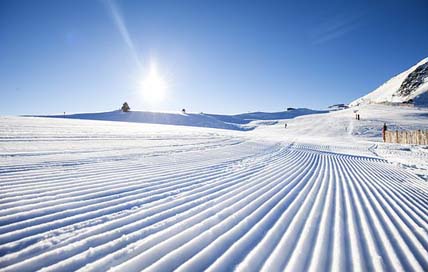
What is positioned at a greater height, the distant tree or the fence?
the distant tree

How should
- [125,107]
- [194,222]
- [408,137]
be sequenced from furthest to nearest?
1. [125,107]
2. [408,137]
3. [194,222]

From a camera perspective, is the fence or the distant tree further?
the distant tree

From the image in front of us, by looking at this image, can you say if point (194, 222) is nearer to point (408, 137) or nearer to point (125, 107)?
point (408, 137)

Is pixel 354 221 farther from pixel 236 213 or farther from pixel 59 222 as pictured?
pixel 59 222

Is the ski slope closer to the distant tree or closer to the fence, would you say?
the fence

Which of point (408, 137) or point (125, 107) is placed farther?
point (125, 107)

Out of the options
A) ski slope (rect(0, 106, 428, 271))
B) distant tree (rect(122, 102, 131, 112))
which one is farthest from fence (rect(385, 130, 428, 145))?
distant tree (rect(122, 102, 131, 112))

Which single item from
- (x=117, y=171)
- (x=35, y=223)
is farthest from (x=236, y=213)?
(x=117, y=171)

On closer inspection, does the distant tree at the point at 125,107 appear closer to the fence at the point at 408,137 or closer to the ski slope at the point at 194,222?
the fence at the point at 408,137

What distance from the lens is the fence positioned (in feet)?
70.6

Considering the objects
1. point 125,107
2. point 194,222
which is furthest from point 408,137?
point 125,107

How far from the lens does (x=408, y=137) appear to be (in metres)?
23.5

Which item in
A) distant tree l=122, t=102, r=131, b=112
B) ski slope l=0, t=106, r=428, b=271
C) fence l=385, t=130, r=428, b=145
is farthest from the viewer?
distant tree l=122, t=102, r=131, b=112

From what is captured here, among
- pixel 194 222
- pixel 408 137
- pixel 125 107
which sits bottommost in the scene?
A: pixel 408 137
